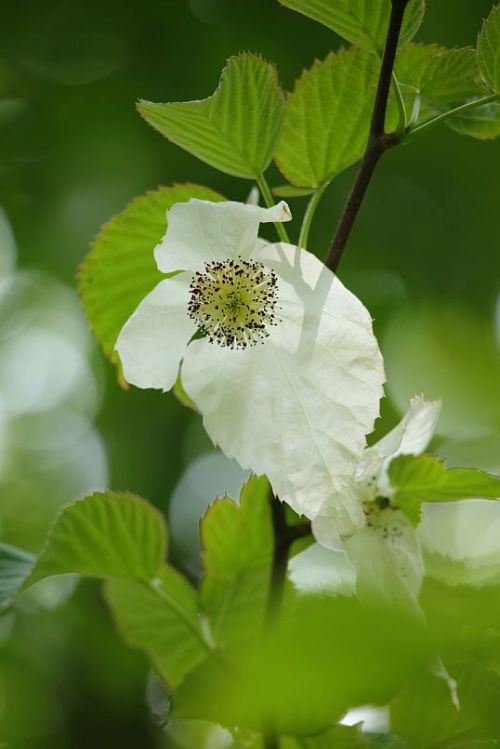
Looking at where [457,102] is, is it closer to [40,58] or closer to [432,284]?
A: [432,284]

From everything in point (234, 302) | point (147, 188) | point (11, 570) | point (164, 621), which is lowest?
point (147, 188)

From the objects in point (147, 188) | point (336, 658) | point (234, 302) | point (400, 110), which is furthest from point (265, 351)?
point (147, 188)

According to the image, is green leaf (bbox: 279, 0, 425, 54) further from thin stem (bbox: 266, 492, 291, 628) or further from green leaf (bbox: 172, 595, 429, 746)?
green leaf (bbox: 172, 595, 429, 746)

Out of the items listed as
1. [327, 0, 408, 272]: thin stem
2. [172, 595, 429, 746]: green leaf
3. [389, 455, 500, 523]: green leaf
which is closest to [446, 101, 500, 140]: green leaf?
[327, 0, 408, 272]: thin stem

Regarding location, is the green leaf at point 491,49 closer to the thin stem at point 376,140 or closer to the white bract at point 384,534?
the thin stem at point 376,140

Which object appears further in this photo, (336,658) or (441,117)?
(441,117)

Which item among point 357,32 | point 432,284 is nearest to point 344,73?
point 357,32

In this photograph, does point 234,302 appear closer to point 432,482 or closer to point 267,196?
point 267,196
